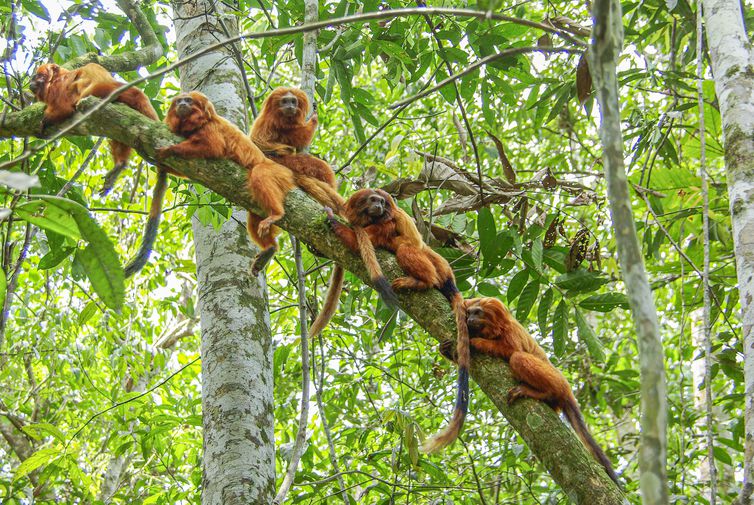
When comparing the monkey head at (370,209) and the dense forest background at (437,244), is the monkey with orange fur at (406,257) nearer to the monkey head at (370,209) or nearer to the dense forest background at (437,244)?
the monkey head at (370,209)

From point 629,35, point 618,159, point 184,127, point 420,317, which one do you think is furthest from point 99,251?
point 629,35

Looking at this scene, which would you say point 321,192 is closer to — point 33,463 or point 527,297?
point 527,297

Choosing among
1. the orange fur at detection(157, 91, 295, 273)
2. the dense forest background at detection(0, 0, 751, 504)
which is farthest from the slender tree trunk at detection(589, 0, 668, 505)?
the orange fur at detection(157, 91, 295, 273)

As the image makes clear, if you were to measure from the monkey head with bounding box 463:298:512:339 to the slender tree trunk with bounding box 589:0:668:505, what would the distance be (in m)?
2.93

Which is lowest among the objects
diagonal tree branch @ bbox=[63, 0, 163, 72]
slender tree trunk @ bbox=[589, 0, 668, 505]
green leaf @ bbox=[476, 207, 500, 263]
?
slender tree trunk @ bbox=[589, 0, 668, 505]

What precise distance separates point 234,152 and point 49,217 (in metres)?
2.48

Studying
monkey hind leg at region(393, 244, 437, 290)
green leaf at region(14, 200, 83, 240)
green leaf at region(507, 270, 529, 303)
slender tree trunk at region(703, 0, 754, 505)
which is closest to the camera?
green leaf at region(14, 200, 83, 240)

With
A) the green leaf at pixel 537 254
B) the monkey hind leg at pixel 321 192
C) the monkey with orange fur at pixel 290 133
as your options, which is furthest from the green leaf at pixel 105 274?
the monkey with orange fur at pixel 290 133

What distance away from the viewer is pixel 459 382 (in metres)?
3.95

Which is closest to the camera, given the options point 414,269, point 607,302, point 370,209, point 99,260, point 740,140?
point 99,260

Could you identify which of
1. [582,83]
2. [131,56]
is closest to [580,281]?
[582,83]

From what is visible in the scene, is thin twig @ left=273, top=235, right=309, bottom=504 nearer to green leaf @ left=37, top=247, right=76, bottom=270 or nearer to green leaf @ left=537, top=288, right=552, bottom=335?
green leaf @ left=37, top=247, right=76, bottom=270

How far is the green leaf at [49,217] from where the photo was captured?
82.5 inches

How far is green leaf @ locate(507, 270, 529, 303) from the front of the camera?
4.86m
